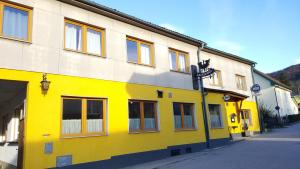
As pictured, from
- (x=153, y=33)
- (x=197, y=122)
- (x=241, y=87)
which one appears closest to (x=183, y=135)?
(x=197, y=122)

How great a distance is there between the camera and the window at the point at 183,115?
1405cm

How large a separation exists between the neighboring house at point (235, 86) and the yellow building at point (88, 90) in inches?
158

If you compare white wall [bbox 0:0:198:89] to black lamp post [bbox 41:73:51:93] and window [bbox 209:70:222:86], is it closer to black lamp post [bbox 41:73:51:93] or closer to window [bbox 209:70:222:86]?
black lamp post [bbox 41:73:51:93]

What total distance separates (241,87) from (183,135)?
995cm

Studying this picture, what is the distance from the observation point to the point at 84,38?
10859 millimetres

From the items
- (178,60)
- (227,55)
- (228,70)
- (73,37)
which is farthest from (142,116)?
(227,55)

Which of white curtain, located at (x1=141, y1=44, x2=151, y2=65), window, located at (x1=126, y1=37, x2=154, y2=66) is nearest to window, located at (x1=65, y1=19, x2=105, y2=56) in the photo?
window, located at (x1=126, y1=37, x2=154, y2=66)

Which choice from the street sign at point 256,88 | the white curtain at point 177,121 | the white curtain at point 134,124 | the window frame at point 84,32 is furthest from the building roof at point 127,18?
the street sign at point 256,88

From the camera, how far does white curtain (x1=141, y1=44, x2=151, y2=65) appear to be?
43.4 ft

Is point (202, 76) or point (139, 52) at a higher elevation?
point (139, 52)

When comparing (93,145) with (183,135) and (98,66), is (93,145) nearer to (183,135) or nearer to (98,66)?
(98,66)

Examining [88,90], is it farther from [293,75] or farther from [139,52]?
[293,75]

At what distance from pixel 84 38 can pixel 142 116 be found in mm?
4531

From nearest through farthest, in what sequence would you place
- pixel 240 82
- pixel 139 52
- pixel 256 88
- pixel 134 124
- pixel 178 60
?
pixel 134 124 < pixel 139 52 < pixel 178 60 < pixel 256 88 < pixel 240 82
